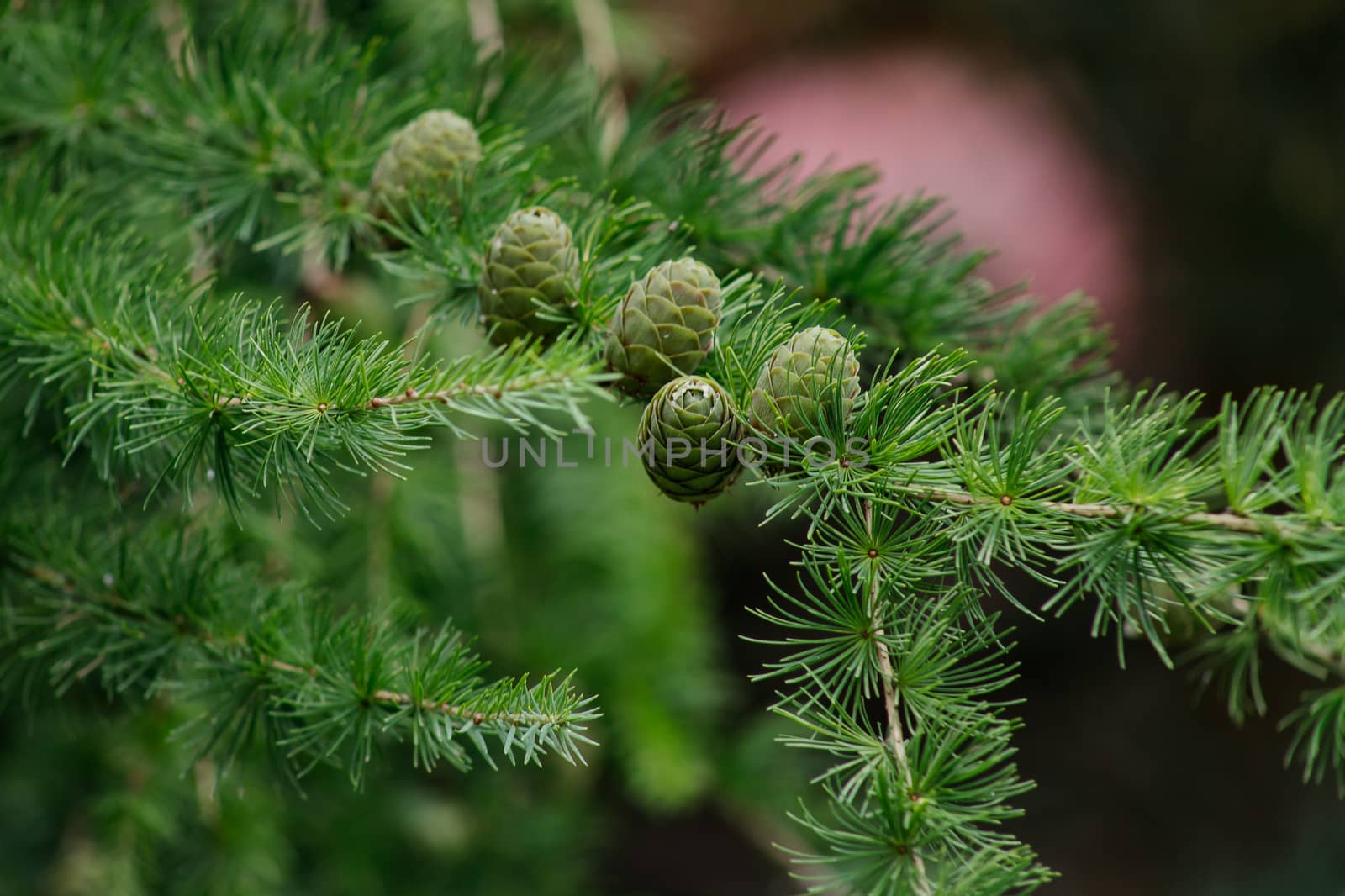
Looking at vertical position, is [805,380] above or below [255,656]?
above

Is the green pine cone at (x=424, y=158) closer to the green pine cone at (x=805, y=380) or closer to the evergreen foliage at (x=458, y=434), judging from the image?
the evergreen foliage at (x=458, y=434)

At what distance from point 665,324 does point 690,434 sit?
0.13ft

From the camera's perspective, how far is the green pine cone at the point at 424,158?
1.40 ft

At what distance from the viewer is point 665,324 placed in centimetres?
35

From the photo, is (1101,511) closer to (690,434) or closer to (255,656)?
Result: (690,434)

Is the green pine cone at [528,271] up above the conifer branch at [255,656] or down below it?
above

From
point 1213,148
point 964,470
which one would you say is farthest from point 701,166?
point 1213,148

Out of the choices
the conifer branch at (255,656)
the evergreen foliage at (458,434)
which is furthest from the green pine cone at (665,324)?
the conifer branch at (255,656)

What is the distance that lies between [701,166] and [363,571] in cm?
38

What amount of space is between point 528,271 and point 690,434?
89 mm

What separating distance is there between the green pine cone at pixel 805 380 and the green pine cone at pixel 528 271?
0.28 ft

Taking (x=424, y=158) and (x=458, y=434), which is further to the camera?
(x=424, y=158)

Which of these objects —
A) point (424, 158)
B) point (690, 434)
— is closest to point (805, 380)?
point (690, 434)

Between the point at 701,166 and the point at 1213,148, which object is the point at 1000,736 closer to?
the point at 701,166
